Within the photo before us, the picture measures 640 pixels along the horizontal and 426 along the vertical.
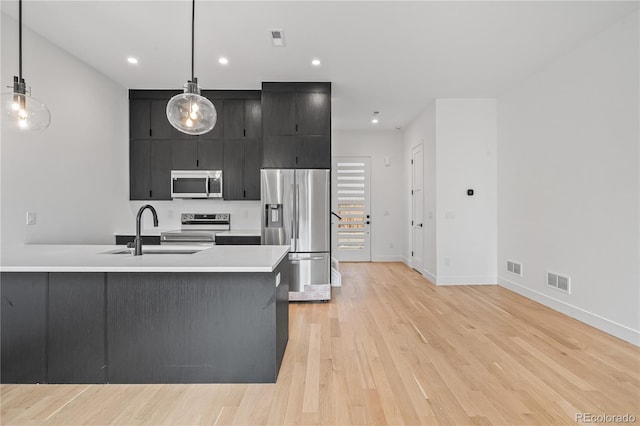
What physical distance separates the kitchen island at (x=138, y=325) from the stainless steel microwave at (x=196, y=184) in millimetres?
2580

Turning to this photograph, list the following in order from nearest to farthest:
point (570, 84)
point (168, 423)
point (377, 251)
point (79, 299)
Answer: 1. point (168, 423)
2. point (79, 299)
3. point (570, 84)
4. point (377, 251)

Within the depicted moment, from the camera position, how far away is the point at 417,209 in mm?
6215

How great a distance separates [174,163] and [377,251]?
14.4ft

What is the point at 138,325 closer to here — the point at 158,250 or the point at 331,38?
the point at 158,250

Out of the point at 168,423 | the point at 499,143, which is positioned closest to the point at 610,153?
the point at 499,143

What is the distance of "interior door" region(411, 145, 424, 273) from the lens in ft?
19.5

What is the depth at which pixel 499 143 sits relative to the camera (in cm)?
499

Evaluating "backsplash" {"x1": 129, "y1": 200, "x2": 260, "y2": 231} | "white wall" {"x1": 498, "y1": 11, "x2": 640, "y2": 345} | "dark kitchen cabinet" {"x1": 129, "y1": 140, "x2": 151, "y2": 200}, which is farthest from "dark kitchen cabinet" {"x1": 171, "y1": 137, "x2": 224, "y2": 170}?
"white wall" {"x1": 498, "y1": 11, "x2": 640, "y2": 345}

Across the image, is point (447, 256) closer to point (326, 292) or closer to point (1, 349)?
point (326, 292)

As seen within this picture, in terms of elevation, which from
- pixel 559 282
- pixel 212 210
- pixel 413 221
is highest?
pixel 212 210

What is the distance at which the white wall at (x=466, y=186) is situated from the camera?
5066 millimetres

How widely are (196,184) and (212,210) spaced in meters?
0.51

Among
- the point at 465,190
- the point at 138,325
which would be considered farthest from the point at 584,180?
the point at 138,325

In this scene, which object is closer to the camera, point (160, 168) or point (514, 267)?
point (514, 267)
